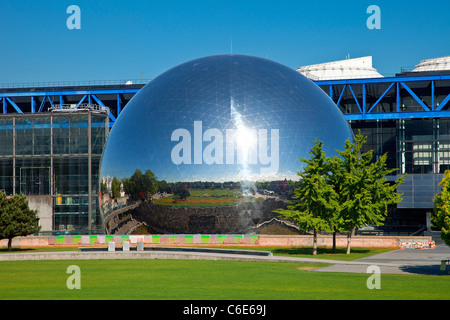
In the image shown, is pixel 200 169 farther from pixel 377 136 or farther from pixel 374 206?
pixel 377 136

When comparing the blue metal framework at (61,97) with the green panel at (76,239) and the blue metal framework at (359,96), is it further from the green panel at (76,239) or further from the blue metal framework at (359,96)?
the green panel at (76,239)

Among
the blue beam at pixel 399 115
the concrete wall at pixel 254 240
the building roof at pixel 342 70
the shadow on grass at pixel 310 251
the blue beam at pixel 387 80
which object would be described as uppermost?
the building roof at pixel 342 70

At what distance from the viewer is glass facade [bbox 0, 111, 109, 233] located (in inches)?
2408

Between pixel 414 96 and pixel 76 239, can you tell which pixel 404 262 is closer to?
pixel 76 239

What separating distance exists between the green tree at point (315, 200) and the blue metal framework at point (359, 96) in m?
28.8

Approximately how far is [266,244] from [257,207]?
3129mm

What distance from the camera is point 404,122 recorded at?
5966 centimetres

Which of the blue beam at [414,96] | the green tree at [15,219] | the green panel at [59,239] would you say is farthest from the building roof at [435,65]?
the green tree at [15,219]

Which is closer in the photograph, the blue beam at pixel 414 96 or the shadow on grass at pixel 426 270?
the shadow on grass at pixel 426 270

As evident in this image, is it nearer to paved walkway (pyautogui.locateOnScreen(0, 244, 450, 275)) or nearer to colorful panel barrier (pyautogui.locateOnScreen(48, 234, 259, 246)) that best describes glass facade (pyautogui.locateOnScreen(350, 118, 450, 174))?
paved walkway (pyautogui.locateOnScreen(0, 244, 450, 275))

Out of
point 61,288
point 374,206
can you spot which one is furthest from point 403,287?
point 374,206

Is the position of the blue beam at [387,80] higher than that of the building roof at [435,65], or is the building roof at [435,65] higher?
the building roof at [435,65]

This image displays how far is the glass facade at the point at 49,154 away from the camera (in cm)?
6116

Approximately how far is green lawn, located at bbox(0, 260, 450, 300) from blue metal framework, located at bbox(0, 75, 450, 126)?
129 feet
